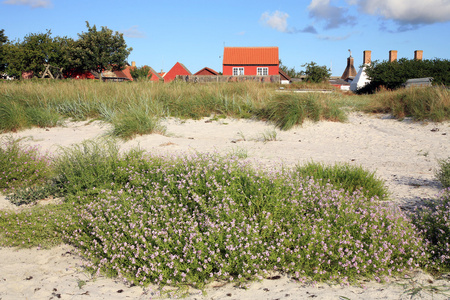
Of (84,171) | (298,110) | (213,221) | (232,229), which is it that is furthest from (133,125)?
(232,229)

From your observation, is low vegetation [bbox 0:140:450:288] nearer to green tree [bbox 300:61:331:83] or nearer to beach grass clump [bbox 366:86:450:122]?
beach grass clump [bbox 366:86:450:122]

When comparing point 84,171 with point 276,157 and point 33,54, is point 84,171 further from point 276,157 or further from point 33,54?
point 33,54

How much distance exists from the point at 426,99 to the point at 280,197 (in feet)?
26.1

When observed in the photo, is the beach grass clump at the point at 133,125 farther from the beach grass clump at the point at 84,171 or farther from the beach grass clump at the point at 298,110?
the beach grass clump at the point at 298,110

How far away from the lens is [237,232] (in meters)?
3.10

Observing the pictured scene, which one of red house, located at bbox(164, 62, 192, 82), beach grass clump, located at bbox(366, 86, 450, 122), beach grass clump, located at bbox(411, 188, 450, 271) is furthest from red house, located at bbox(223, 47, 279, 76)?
beach grass clump, located at bbox(411, 188, 450, 271)

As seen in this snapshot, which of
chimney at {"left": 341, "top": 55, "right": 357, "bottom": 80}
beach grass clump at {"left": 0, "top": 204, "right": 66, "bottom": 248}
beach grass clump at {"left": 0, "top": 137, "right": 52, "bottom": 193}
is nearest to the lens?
beach grass clump at {"left": 0, "top": 204, "right": 66, "bottom": 248}

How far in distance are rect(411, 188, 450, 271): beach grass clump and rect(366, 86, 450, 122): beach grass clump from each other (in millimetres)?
6157

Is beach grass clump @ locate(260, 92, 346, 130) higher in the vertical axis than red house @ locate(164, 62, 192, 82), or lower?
lower

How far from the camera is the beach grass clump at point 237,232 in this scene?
9.57 ft

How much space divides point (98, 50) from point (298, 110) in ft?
132

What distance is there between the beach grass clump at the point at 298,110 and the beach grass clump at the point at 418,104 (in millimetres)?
1692

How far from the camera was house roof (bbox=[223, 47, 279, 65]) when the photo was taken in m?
43.0

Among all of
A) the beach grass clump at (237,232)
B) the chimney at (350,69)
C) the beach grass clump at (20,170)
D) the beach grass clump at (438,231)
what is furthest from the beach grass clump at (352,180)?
the chimney at (350,69)
